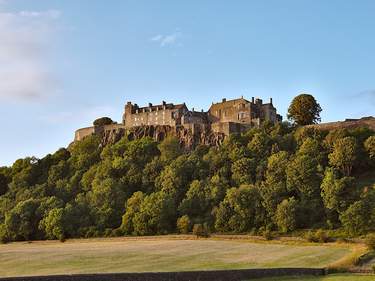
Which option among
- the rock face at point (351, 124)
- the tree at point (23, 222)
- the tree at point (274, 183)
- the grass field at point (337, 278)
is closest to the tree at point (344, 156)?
the tree at point (274, 183)

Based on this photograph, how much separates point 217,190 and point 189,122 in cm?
3651

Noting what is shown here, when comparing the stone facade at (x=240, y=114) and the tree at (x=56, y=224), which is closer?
the tree at (x=56, y=224)

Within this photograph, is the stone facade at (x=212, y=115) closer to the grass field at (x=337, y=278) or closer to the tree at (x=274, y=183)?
the tree at (x=274, y=183)

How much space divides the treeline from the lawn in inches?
361

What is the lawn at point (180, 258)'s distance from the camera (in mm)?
39250

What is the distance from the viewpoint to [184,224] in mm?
71250

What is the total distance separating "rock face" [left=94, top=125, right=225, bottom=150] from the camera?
324ft

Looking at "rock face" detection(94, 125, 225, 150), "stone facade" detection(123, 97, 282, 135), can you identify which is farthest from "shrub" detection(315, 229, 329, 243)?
"stone facade" detection(123, 97, 282, 135)

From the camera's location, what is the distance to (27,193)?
313 feet

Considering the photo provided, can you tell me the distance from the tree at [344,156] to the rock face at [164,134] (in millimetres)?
23166

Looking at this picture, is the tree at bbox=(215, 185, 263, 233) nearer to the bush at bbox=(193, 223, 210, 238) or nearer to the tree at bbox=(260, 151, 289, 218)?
the tree at bbox=(260, 151, 289, 218)

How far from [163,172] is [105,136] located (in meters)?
32.6

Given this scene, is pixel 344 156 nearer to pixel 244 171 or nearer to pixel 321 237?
pixel 244 171

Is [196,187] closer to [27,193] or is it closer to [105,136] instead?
[27,193]
